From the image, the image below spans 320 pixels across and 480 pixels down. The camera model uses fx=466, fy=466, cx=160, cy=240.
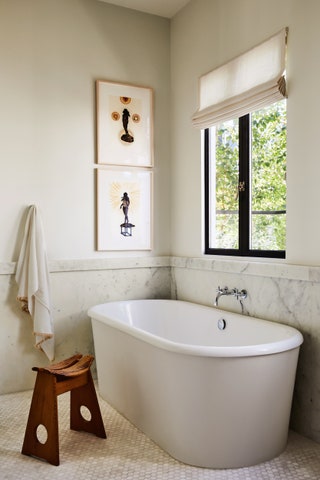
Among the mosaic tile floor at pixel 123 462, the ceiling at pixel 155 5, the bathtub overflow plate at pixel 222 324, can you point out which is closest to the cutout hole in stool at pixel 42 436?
the mosaic tile floor at pixel 123 462

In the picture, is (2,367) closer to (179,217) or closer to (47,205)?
(47,205)

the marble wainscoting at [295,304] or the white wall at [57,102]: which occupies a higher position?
the white wall at [57,102]

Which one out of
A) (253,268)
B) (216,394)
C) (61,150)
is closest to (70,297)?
(61,150)

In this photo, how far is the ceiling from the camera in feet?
11.9

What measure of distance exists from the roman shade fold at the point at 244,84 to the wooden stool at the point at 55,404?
1.83 m

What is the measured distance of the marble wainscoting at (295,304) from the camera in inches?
98.7

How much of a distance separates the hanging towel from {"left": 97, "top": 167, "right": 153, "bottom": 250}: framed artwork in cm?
50

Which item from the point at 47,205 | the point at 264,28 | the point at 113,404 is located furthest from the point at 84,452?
the point at 264,28

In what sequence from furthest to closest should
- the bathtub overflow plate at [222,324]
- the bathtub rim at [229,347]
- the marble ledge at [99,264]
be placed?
1. the marble ledge at [99,264]
2. the bathtub overflow plate at [222,324]
3. the bathtub rim at [229,347]

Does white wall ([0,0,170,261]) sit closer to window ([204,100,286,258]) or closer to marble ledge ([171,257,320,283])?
marble ledge ([171,257,320,283])

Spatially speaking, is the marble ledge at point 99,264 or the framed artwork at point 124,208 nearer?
the marble ledge at point 99,264

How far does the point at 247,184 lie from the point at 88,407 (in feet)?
5.68

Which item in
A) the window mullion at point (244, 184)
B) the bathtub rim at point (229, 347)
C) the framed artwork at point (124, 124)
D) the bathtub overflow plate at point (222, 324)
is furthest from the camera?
the framed artwork at point (124, 124)

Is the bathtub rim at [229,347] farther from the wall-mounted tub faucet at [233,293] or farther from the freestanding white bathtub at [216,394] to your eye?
the wall-mounted tub faucet at [233,293]
